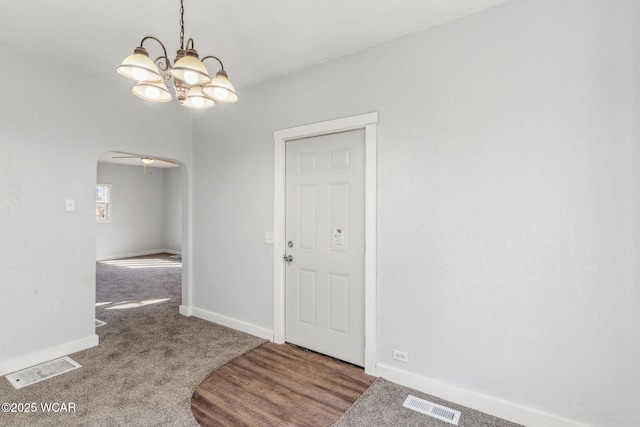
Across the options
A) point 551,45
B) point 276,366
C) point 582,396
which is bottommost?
point 276,366

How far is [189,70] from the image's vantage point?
1.54m

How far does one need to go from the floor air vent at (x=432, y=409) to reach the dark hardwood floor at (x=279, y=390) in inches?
14.9

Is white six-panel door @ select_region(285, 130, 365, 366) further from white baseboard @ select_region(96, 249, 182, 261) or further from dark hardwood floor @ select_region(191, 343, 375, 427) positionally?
white baseboard @ select_region(96, 249, 182, 261)

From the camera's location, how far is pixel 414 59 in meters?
2.53

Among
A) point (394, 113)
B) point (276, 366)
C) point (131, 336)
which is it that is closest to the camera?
point (394, 113)

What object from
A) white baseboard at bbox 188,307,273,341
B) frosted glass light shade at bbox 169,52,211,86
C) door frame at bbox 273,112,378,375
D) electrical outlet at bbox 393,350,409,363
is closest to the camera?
frosted glass light shade at bbox 169,52,211,86

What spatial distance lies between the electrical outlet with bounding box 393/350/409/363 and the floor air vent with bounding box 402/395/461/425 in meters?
0.27

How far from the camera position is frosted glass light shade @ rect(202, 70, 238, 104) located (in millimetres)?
1775

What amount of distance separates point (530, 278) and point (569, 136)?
920 millimetres

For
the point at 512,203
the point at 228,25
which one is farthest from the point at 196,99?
the point at 512,203

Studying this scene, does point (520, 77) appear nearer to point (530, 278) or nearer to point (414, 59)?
point (414, 59)

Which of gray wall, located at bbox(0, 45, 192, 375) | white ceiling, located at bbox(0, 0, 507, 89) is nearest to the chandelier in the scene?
white ceiling, located at bbox(0, 0, 507, 89)

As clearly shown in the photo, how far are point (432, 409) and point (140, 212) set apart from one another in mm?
9362

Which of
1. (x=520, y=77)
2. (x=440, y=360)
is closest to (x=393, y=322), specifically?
(x=440, y=360)
